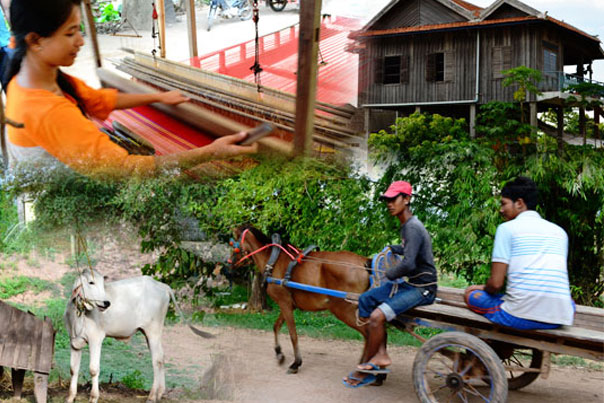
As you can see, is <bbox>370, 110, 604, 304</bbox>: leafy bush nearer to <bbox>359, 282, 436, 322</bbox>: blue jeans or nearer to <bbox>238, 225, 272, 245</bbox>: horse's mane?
<bbox>238, 225, 272, 245</bbox>: horse's mane

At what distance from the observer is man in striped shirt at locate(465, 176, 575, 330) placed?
3105mm

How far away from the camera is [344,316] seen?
4605 millimetres

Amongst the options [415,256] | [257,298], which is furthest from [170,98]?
[257,298]

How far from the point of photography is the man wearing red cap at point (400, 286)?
355cm

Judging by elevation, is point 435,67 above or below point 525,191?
above

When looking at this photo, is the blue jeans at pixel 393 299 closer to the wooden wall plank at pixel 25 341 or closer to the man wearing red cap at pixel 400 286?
the man wearing red cap at pixel 400 286

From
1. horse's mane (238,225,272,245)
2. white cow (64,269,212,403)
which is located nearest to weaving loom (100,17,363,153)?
white cow (64,269,212,403)

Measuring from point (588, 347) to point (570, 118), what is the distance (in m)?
7.18

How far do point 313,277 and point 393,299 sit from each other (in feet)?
3.75

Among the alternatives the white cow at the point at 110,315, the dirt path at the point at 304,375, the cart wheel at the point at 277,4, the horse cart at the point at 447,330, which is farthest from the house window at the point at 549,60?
the cart wheel at the point at 277,4

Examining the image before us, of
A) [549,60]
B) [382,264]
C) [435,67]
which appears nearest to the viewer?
[382,264]

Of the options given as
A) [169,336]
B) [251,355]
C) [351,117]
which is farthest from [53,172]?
[169,336]

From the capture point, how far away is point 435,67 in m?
8.88

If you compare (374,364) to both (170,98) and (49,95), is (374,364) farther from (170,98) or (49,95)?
(49,95)
